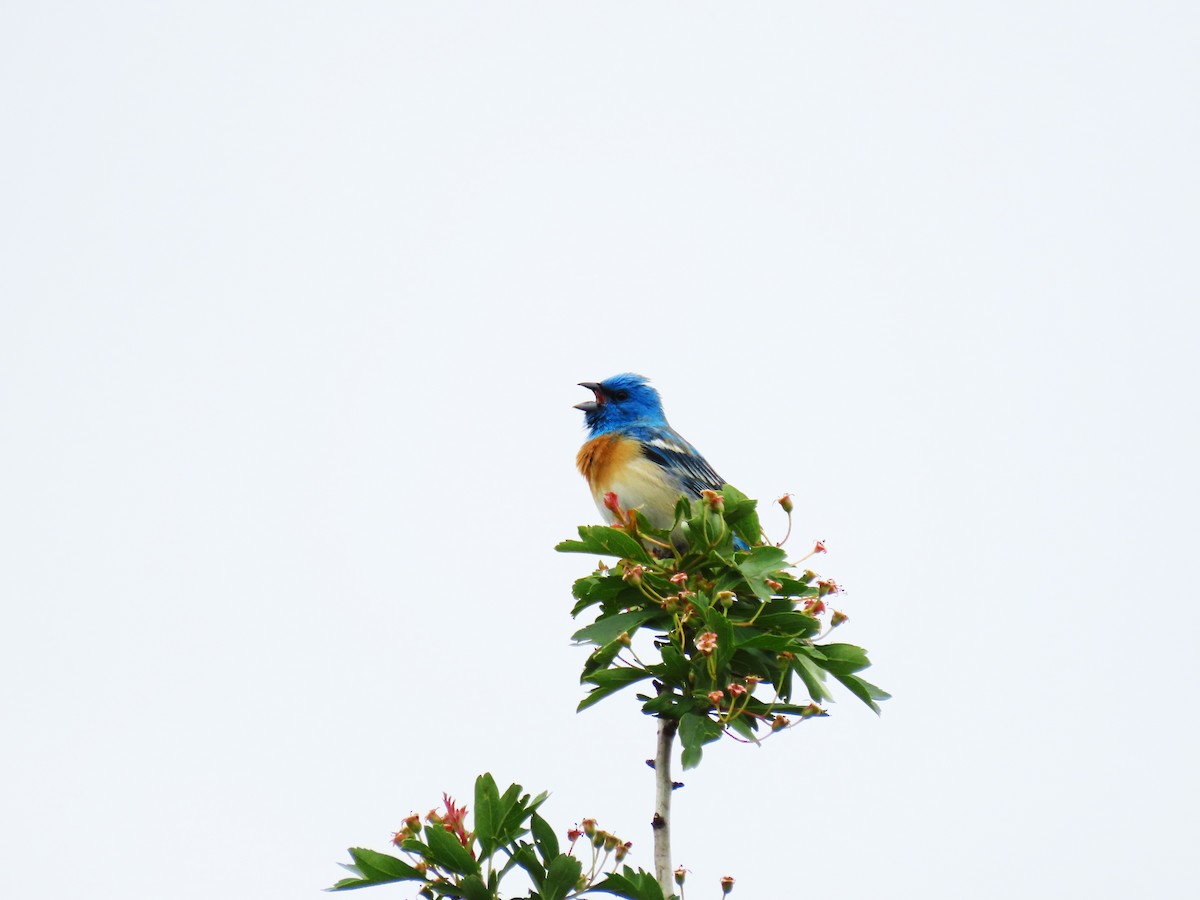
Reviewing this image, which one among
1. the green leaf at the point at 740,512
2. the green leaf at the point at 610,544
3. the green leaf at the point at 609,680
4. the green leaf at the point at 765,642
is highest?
the green leaf at the point at 740,512

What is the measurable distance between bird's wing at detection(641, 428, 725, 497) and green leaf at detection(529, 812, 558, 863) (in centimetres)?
589

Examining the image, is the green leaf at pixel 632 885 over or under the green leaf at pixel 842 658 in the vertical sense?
under

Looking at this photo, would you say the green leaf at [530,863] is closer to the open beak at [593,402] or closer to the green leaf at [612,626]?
the green leaf at [612,626]

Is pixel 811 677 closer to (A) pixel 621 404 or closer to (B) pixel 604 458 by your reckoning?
(B) pixel 604 458

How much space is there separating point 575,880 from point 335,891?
3.05 ft

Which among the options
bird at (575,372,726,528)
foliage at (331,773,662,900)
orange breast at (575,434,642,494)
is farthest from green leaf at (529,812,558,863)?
orange breast at (575,434,642,494)

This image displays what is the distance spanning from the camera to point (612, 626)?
5.52 metres

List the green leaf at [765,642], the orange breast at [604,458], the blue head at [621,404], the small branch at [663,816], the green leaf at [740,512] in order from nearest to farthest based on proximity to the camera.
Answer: the small branch at [663,816], the green leaf at [765,642], the green leaf at [740,512], the orange breast at [604,458], the blue head at [621,404]

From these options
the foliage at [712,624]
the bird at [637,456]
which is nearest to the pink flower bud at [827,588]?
the foliage at [712,624]

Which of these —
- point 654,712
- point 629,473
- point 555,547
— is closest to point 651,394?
point 629,473

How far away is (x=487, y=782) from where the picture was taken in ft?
A: 16.5

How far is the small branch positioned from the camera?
452cm

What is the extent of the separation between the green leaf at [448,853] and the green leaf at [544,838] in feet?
0.84

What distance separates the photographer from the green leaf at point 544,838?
4953 mm
